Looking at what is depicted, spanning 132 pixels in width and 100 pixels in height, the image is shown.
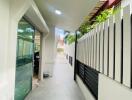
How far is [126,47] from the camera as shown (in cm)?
233

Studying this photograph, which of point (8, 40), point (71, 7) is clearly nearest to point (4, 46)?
point (8, 40)

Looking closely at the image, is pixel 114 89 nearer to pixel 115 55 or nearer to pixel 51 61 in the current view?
pixel 115 55

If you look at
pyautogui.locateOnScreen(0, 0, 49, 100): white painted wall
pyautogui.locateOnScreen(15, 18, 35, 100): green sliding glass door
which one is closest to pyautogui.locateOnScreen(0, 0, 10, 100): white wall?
pyautogui.locateOnScreen(0, 0, 49, 100): white painted wall

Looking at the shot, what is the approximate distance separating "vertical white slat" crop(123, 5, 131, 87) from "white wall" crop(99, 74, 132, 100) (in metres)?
0.11

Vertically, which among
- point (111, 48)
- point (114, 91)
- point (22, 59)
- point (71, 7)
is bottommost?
point (114, 91)

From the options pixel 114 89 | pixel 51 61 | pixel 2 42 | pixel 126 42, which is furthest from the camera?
pixel 51 61

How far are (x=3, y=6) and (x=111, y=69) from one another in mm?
2098

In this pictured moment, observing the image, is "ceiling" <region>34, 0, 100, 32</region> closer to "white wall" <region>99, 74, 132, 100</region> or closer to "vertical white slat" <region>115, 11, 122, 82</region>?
"vertical white slat" <region>115, 11, 122, 82</region>

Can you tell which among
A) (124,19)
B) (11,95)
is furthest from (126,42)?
(11,95)

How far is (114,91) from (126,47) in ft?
2.62

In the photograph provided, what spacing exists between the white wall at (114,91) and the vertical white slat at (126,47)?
110 mm

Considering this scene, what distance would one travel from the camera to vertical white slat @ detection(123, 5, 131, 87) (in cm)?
223

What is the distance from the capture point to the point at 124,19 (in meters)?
2.43

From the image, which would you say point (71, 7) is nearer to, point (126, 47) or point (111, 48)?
point (111, 48)
